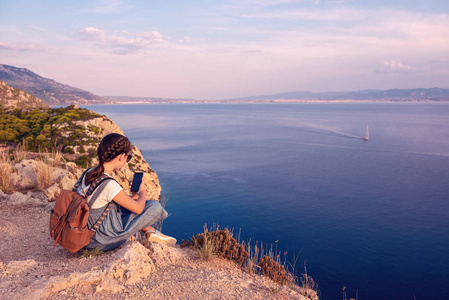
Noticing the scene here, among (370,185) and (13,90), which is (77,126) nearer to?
(370,185)

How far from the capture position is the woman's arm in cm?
425

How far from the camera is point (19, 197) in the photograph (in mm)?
7898

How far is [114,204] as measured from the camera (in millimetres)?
4574

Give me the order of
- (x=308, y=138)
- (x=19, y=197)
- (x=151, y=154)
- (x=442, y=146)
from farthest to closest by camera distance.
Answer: (x=308, y=138) → (x=442, y=146) → (x=151, y=154) → (x=19, y=197)

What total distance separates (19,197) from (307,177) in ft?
84.0

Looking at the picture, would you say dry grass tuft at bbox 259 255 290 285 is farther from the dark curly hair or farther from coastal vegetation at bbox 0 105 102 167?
coastal vegetation at bbox 0 105 102 167

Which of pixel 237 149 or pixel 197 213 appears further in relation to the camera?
pixel 237 149

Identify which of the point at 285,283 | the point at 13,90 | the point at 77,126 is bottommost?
the point at 285,283

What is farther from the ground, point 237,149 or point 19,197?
point 19,197

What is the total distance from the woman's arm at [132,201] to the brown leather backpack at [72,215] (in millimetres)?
232

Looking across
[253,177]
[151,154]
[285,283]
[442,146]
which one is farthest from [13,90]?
[442,146]

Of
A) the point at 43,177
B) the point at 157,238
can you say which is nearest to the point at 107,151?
the point at 157,238

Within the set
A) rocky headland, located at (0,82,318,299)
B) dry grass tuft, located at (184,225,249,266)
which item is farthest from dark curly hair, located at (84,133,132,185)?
dry grass tuft, located at (184,225,249,266)

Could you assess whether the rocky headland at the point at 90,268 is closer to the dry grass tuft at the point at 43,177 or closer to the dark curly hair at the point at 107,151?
the dry grass tuft at the point at 43,177
